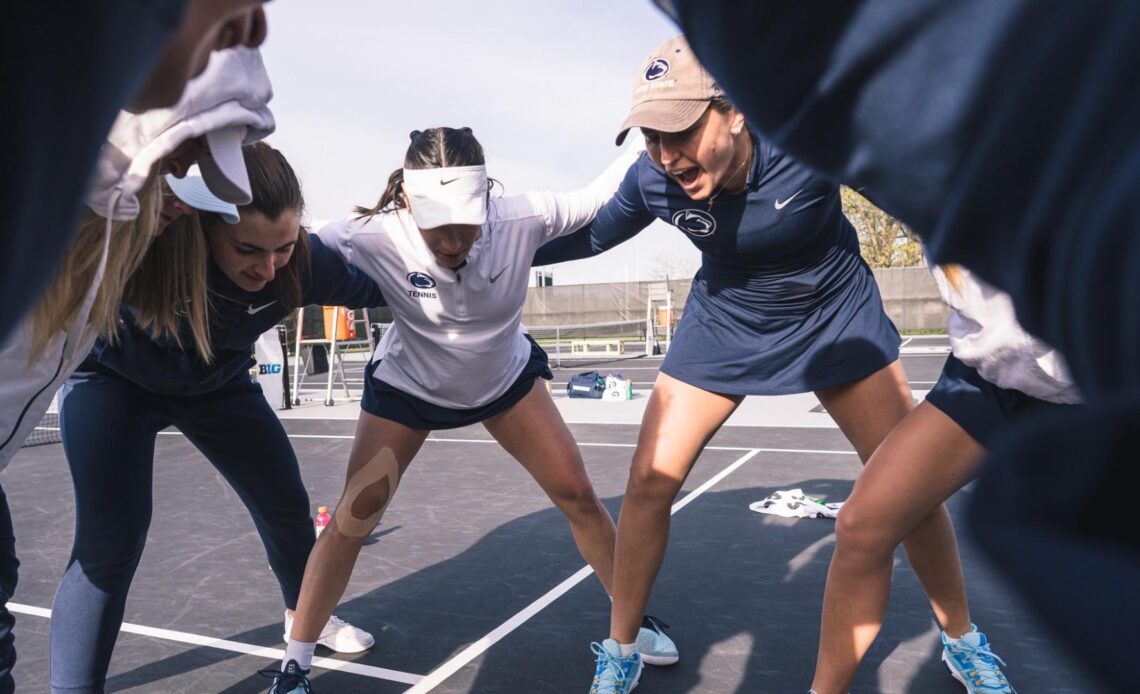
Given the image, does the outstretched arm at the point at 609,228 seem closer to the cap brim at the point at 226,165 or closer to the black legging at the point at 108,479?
the black legging at the point at 108,479

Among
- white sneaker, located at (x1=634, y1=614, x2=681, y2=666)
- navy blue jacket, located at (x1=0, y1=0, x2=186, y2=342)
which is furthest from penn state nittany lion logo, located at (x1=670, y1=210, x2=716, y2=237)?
navy blue jacket, located at (x1=0, y1=0, x2=186, y2=342)

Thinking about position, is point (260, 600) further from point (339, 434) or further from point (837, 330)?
point (339, 434)

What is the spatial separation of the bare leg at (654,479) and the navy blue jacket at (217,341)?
109cm

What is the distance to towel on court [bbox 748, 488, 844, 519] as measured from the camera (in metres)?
4.88

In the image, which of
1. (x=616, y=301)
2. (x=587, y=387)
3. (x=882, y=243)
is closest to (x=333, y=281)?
(x=587, y=387)

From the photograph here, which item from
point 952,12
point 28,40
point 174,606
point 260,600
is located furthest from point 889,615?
point 28,40

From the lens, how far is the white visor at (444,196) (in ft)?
8.95

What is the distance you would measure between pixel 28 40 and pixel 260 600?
3.75 meters

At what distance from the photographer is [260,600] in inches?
153

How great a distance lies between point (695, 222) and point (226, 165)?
1677 mm

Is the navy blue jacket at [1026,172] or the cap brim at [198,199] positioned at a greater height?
the navy blue jacket at [1026,172]

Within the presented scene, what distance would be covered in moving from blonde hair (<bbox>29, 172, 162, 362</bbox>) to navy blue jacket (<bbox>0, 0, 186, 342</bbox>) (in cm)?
85

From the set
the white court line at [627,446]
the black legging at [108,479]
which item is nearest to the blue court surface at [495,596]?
the white court line at [627,446]

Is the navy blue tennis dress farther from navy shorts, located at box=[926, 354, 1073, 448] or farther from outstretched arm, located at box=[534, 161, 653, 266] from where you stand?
navy shorts, located at box=[926, 354, 1073, 448]
